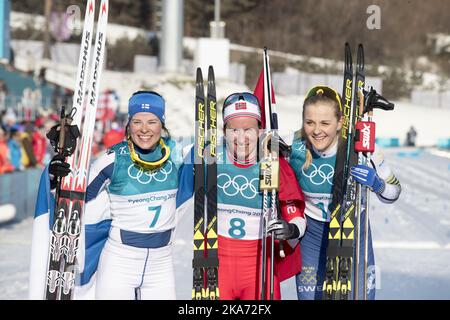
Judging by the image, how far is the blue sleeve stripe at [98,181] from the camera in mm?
4246

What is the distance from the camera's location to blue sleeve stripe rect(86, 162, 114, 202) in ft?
13.9

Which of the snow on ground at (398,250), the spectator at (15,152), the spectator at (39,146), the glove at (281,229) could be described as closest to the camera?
the glove at (281,229)

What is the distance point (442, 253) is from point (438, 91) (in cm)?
2394

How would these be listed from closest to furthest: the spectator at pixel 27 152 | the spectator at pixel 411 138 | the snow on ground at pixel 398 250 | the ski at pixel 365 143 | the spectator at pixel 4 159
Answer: the ski at pixel 365 143 → the snow on ground at pixel 398 250 → the spectator at pixel 4 159 → the spectator at pixel 27 152 → the spectator at pixel 411 138

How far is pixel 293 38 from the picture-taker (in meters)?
36.5

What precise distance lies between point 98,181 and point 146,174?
25 centimetres

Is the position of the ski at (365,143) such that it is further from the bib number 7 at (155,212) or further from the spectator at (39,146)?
the spectator at (39,146)

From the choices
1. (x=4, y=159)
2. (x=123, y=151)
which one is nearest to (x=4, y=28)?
(x=4, y=159)

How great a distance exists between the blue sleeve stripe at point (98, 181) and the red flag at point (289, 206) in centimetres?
88

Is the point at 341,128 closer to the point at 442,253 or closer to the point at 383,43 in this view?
the point at 442,253

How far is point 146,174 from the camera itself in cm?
424

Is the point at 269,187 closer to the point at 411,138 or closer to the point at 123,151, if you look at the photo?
the point at 123,151

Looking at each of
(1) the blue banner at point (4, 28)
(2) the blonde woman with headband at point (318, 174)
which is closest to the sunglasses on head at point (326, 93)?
(2) the blonde woman with headband at point (318, 174)

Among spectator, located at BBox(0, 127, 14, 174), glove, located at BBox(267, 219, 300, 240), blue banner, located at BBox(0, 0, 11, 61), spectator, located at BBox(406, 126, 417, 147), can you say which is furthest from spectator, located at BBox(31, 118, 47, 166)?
spectator, located at BBox(406, 126, 417, 147)
